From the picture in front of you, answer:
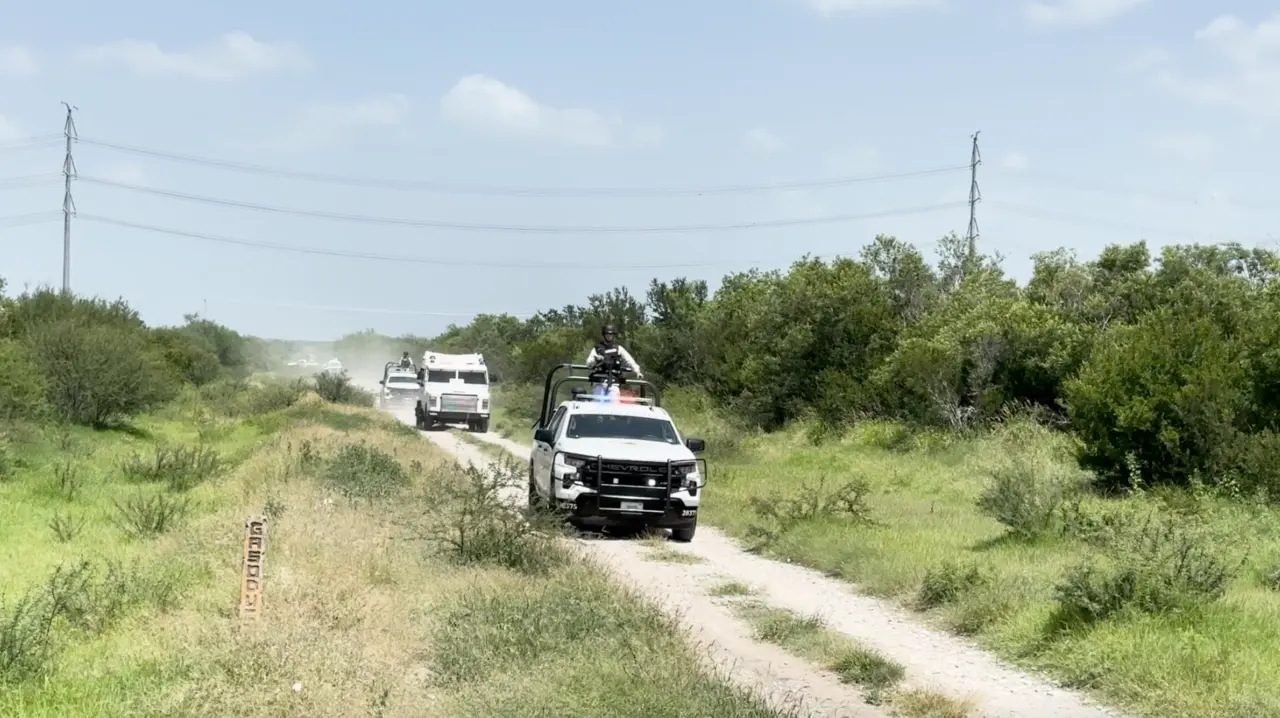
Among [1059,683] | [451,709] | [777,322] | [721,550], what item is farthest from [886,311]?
[451,709]

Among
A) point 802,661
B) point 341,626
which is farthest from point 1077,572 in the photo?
point 341,626

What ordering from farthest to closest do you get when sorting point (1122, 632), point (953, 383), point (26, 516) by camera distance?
1. point (953, 383)
2. point (26, 516)
3. point (1122, 632)

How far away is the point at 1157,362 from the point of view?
1731cm

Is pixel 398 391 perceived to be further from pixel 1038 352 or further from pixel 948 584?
pixel 948 584

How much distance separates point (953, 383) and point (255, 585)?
21.7m

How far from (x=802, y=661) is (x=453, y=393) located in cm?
3020

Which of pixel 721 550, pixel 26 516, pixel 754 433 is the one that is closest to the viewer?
pixel 721 550

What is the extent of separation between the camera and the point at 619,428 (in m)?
15.7

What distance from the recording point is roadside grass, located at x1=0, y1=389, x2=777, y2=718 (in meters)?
5.99

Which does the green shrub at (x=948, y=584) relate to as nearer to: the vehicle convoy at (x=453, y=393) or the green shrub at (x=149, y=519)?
the green shrub at (x=149, y=519)

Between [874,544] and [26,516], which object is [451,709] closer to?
[874,544]

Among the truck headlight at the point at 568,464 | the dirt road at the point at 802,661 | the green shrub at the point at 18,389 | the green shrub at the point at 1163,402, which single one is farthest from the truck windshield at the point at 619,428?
the green shrub at the point at 18,389

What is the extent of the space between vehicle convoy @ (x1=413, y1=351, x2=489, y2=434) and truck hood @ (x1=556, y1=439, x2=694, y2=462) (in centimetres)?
2295

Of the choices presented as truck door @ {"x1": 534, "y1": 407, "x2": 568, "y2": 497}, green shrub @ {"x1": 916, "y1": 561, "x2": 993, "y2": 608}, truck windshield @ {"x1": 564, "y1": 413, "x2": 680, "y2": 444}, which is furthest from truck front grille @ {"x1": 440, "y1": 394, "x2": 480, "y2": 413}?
green shrub @ {"x1": 916, "y1": 561, "x2": 993, "y2": 608}
